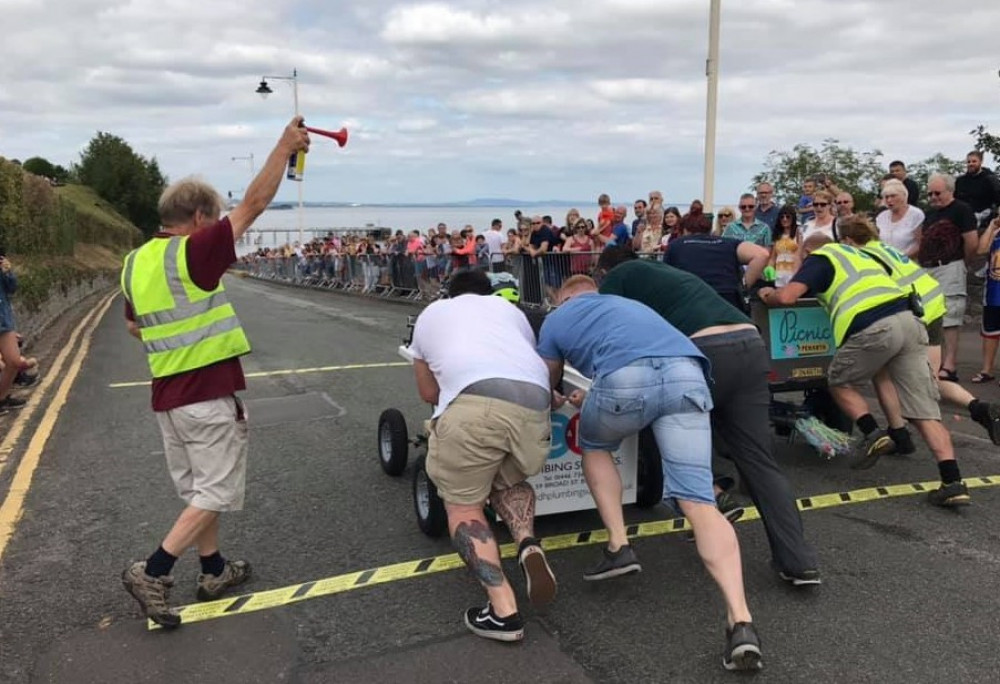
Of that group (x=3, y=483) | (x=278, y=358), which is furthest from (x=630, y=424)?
(x=278, y=358)

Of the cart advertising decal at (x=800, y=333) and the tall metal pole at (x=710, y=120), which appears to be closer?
the cart advertising decal at (x=800, y=333)

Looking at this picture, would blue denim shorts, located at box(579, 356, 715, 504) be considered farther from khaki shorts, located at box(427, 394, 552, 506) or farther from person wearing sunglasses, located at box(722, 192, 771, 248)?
person wearing sunglasses, located at box(722, 192, 771, 248)

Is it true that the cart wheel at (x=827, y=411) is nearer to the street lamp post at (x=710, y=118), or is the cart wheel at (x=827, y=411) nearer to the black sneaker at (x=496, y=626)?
the black sneaker at (x=496, y=626)

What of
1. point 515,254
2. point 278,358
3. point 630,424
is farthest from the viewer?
point 515,254

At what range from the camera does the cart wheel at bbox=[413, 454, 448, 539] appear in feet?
14.4

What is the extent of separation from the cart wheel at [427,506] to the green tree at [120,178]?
79.2 metres

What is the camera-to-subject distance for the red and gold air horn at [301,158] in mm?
3598

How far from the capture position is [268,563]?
424 cm

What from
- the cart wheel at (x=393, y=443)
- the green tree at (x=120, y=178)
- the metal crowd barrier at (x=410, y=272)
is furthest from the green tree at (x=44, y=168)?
the cart wheel at (x=393, y=443)

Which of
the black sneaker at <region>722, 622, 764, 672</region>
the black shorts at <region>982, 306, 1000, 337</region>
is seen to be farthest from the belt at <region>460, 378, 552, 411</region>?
the black shorts at <region>982, 306, 1000, 337</region>

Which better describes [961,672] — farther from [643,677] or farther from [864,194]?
[864,194]

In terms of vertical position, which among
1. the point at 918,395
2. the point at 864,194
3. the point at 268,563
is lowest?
the point at 268,563

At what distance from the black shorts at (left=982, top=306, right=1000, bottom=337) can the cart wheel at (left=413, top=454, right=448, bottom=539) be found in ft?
20.2

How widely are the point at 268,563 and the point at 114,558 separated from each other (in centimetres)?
86
